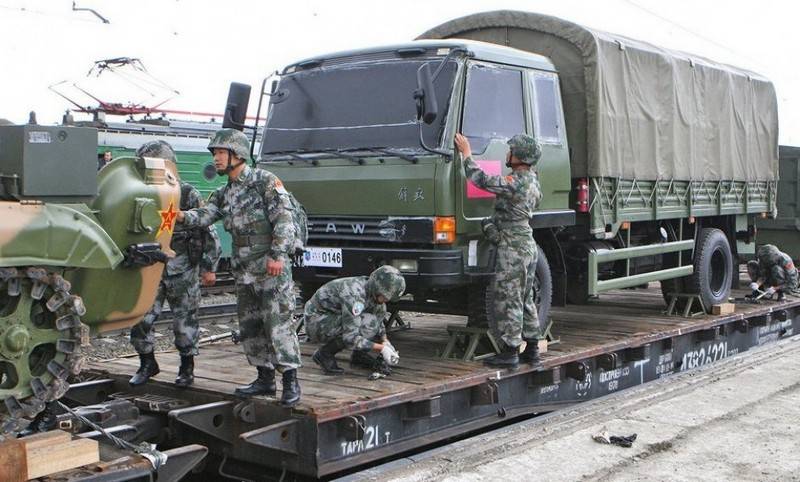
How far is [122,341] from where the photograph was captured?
35.1 ft

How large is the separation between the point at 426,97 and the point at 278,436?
8.71ft

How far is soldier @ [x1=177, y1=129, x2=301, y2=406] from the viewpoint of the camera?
555 cm

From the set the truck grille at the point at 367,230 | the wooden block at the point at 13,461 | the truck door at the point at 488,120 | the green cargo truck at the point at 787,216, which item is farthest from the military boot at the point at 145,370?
the green cargo truck at the point at 787,216

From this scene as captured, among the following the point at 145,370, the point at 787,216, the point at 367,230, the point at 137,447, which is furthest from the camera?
the point at 787,216

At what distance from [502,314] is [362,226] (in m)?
1.26

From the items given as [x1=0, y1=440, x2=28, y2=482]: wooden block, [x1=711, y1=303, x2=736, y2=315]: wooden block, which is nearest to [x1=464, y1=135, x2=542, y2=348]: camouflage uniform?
[x1=0, y1=440, x2=28, y2=482]: wooden block

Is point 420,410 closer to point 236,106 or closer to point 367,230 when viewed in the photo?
point 367,230

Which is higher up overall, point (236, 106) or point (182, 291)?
point (236, 106)

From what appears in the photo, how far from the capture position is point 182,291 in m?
6.09

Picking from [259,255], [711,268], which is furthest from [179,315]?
[711,268]

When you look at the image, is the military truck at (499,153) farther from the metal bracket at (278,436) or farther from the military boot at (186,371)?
the metal bracket at (278,436)

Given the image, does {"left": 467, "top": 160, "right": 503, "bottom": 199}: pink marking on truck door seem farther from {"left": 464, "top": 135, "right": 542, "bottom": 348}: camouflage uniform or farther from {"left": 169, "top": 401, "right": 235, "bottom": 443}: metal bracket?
{"left": 169, "top": 401, "right": 235, "bottom": 443}: metal bracket

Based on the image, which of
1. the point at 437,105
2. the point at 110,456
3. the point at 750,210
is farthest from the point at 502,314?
the point at 750,210

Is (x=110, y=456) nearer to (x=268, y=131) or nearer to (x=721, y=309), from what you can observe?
(x=268, y=131)
